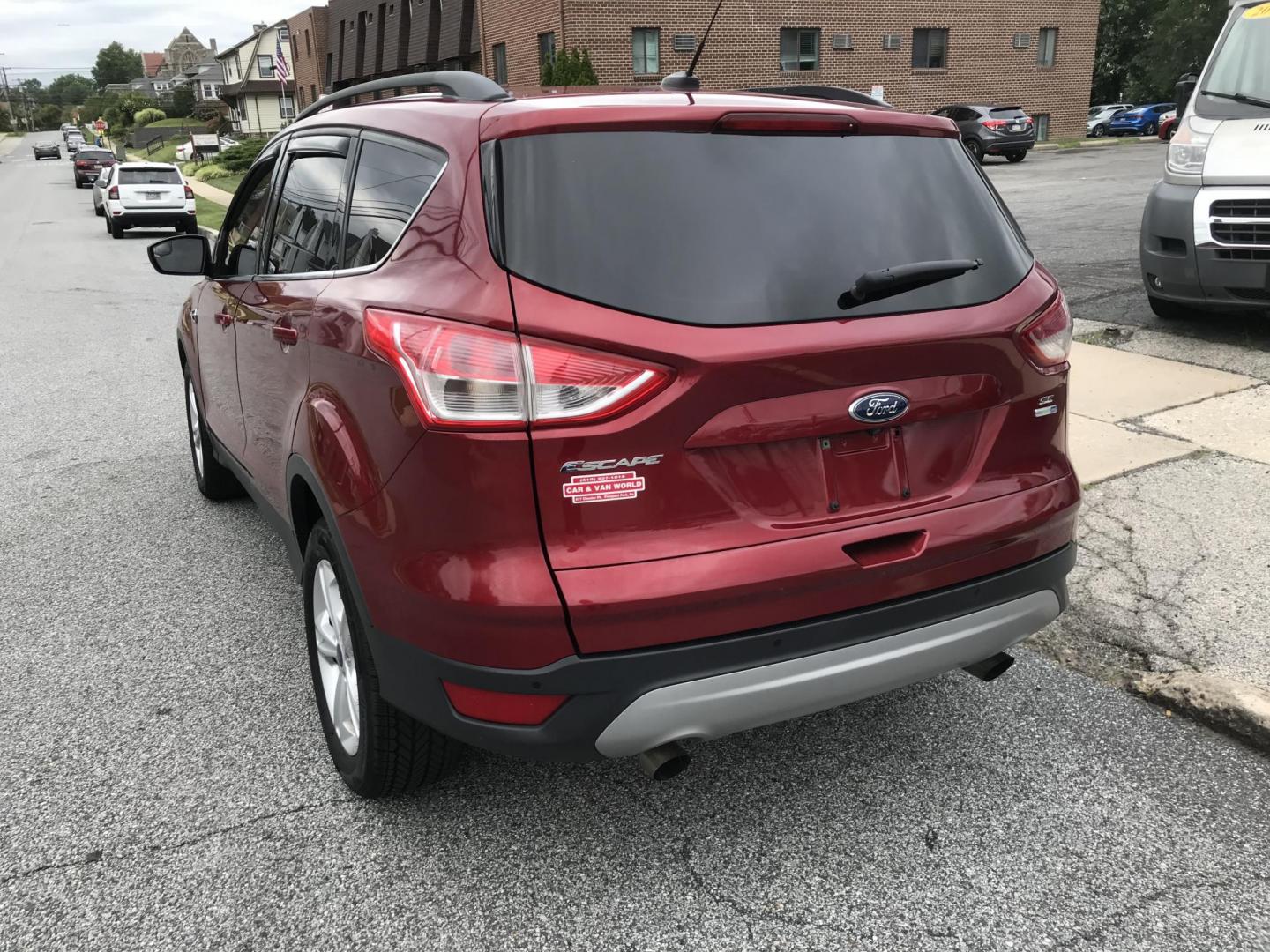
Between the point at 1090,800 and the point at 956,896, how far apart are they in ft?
2.04

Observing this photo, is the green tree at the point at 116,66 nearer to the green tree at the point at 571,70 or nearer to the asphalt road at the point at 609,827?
the green tree at the point at 571,70

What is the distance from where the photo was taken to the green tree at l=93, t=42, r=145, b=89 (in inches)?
7328

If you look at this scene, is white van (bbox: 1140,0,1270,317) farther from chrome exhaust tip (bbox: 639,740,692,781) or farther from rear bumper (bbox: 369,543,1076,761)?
chrome exhaust tip (bbox: 639,740,692,781)

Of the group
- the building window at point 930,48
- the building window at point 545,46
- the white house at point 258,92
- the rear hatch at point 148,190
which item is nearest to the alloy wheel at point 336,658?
the rear hatch at point 148,190

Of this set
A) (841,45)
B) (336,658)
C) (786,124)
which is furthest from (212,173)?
(786,124)

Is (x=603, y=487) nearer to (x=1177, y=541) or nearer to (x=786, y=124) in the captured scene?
(x=786, y=124)

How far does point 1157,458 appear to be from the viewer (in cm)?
546

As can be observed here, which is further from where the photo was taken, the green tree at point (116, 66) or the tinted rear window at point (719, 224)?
the green tree at point (116, 66)

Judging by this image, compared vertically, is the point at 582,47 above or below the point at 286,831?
above

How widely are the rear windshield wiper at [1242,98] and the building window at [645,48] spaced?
27.7m

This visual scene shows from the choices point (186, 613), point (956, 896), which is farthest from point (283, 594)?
point (956, 896)

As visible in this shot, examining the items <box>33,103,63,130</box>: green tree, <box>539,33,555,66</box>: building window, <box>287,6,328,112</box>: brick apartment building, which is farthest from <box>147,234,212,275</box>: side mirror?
<box>33,103,63,130</box>: green tree

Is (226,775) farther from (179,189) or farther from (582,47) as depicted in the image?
(582,47)

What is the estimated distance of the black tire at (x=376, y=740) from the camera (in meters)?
2.71
